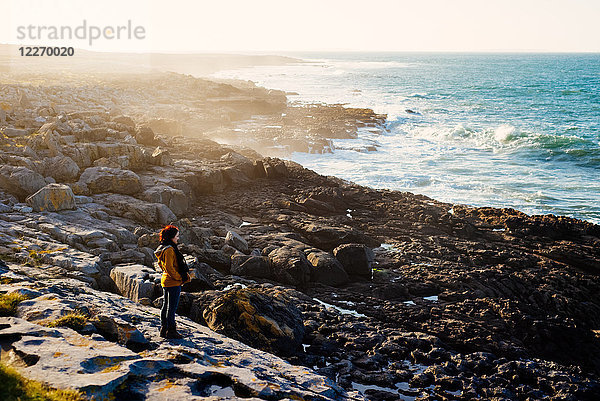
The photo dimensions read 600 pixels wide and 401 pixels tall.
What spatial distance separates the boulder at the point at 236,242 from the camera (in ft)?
56.3

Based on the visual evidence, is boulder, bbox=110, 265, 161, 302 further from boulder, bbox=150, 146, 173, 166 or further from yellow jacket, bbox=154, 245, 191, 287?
boulder, bbox=150, 146, 173, 166

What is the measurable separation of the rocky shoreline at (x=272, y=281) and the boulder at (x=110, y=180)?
0.07m

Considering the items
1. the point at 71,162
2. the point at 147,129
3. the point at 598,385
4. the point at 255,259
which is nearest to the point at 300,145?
the point at 147,129

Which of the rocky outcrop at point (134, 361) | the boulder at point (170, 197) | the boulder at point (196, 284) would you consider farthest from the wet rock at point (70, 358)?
the boulder at point (170, 197)

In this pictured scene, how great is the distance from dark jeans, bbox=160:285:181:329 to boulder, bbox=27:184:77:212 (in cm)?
988

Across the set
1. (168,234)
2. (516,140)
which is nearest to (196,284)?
(168,234)

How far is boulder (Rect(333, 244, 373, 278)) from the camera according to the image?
A: 16.5 m

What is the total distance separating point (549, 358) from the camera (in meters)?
12.1

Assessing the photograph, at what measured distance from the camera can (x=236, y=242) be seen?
17.3 metres

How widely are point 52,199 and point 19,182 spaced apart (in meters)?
2.11

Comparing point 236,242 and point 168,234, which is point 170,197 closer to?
point 236,242

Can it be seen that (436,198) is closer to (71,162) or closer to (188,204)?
(188,204)

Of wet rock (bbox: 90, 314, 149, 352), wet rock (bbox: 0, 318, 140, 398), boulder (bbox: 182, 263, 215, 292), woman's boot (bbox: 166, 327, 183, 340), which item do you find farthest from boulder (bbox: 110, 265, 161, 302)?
wet rock (bbox: 0, 318, 140, 398)

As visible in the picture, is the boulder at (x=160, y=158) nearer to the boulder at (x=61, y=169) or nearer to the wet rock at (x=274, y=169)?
the boulder at (x=61, y=169)
